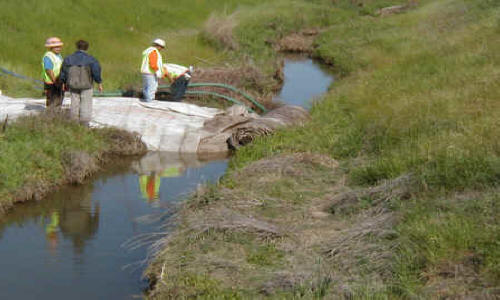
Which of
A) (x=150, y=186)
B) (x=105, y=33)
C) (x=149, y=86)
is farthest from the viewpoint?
(x=105, y=33)

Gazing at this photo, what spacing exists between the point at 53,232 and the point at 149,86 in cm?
562

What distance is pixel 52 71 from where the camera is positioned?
14.2 meters

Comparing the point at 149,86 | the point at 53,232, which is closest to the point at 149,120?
the point at 149,86

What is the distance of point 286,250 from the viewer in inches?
329

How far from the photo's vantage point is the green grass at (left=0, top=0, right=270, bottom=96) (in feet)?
61.6

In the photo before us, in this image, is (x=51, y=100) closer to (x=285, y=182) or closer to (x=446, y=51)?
(x=285, y=182)

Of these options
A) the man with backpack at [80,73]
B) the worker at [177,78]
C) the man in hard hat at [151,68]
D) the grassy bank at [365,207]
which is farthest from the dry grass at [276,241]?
the worker at [177,78]

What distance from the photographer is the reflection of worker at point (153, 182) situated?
12336 millimetres

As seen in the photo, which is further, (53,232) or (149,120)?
(149,120)

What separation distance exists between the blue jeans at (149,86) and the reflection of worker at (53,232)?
484 cm

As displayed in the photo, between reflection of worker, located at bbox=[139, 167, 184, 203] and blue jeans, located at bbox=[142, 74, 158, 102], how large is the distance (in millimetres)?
2362

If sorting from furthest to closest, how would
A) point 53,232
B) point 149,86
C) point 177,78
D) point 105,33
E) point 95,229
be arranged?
1. point 105,33
2. point 177,78
3. point 149,86
4. point 95,229
5. point 53,232

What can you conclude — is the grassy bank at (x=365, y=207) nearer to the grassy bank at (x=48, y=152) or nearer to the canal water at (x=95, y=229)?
the canal water at (x=95, y=229)

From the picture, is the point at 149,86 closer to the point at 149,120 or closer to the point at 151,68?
the point at 151,68
